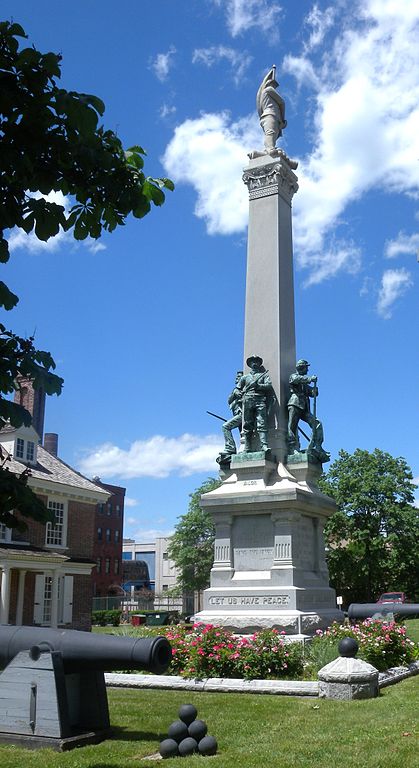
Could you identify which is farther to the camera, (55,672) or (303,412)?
(303,412)

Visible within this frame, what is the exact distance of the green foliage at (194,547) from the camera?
53750 mm

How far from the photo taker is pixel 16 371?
4.98 m

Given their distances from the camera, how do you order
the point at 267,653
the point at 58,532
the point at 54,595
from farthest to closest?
the point at 58,532 → the point at 54,595 → the point at 267,653

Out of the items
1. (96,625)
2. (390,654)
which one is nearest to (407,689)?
(390,654)

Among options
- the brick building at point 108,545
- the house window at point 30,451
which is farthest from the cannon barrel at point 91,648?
the brick building at point 108,545

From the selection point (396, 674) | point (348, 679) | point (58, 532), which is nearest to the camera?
point (348, 679)

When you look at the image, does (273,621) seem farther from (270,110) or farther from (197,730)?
(270,110)

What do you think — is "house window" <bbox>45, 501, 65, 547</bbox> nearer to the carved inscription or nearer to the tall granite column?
the tall granite column

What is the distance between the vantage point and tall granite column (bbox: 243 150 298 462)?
1692cm

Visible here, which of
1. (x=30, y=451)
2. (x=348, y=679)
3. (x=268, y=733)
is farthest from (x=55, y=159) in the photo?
(x=30, y=451)

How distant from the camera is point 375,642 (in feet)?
43.4

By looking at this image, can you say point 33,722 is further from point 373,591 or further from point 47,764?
point 373,591

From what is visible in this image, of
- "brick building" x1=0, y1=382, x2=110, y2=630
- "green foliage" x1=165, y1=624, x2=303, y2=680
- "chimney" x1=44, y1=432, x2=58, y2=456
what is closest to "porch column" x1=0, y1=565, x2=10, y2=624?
"brick building" x1=0, y1=382, x2=110, y2=630

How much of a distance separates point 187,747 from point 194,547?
47.4 metres
